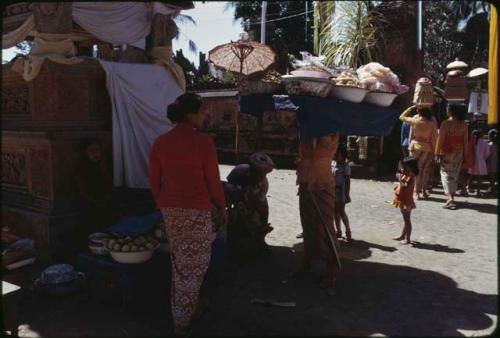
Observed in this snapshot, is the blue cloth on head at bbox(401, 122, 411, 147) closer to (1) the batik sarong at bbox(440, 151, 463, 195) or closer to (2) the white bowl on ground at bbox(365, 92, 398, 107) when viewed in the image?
(1) the batik sarong at bbox(440, 151, 463, 195)

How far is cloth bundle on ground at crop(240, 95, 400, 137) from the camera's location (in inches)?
178

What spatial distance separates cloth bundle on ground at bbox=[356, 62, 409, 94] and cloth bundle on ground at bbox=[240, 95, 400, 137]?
0.21 meters

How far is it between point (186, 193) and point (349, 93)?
2.08m

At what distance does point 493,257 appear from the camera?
5.93 meters

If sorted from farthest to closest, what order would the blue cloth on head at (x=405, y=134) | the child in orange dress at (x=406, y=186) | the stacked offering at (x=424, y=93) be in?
the blue cloth on head at (x=405, y=134) < the stacked offering at (x=424, y=93) < the child in orange dress at (x=406, y=186)

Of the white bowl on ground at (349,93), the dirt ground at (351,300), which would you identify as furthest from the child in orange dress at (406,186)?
the white bowl on ground at (349,93)

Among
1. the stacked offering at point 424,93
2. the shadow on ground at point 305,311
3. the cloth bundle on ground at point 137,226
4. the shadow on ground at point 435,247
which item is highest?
the stacked offering at point 424,93

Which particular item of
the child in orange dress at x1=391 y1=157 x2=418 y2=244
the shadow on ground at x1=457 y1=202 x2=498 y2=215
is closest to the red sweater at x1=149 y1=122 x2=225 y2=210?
the child in orange dress at x1=391 y1=157 x2=418 y2=244

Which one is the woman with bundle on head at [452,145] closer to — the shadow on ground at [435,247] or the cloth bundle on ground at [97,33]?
the shadow on ground at [435,247]

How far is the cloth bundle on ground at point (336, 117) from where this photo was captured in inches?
178

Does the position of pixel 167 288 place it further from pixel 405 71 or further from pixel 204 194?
pixel 405 71

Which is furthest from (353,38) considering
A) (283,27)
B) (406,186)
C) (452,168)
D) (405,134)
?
(283,27)

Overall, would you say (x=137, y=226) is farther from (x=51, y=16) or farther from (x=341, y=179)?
(x=341, y=179)

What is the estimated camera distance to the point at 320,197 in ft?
16.3
